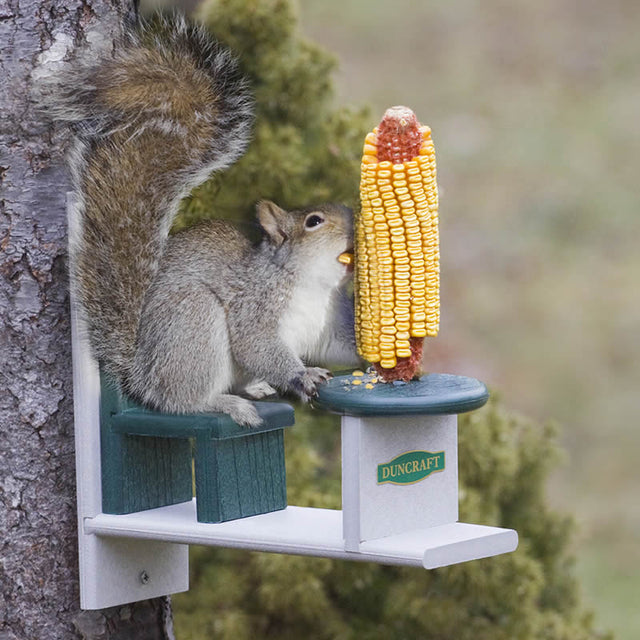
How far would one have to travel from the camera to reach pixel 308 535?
1364 mm

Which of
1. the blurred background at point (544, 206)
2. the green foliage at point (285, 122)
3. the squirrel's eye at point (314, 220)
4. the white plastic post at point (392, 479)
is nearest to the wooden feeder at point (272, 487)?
the white plastic post at point (392, 479)

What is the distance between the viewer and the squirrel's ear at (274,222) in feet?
4.70

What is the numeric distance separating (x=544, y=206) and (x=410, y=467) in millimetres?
3991

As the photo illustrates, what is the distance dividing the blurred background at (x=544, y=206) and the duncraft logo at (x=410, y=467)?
157 centimetres

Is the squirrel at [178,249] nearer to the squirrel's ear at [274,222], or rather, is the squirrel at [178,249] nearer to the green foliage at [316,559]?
the squirrel's ear at [274,222]

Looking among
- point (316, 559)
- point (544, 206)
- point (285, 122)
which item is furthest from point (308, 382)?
point (544, 206)

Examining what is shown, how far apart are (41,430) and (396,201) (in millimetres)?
547

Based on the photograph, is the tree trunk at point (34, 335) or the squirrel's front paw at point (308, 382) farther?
the tree trunk at point (34, 335)

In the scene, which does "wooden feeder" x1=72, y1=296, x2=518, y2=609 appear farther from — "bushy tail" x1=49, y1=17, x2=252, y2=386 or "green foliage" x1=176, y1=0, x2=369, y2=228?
"green foliage" x1=176, y1=0, x2=369, y2=228

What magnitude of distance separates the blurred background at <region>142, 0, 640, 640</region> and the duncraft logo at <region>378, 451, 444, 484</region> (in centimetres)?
157

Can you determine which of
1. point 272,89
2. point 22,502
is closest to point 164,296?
point 22,502

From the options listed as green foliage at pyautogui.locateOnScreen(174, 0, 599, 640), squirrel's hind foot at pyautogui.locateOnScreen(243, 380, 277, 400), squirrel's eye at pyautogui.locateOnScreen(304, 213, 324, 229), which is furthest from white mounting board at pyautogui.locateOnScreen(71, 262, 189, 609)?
green foliage at pyautogui.locateOnScreen(174, 0, 599, 640)

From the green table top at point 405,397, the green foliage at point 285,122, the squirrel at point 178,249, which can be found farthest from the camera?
the green foliage at point 285,122

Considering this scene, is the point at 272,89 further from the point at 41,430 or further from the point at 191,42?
the point at 41,430
